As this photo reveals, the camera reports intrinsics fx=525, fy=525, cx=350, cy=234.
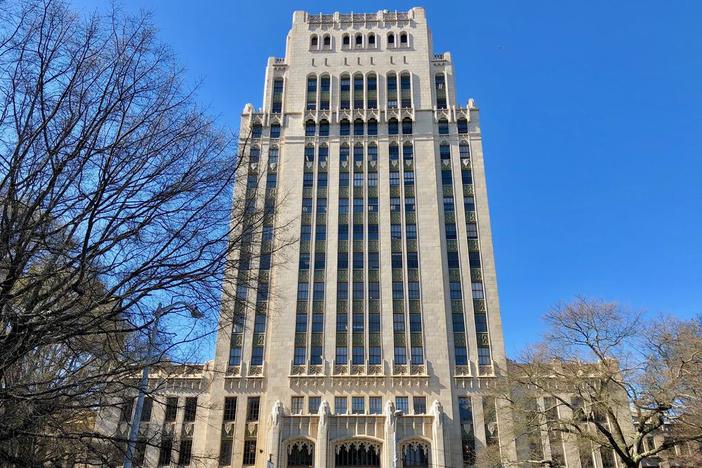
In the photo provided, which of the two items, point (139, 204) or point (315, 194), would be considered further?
point (315, 194)

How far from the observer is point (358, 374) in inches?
1676

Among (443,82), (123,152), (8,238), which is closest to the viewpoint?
(8,238)

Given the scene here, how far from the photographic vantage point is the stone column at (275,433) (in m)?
38.3

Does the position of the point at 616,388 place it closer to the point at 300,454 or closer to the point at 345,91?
the point at 300,454

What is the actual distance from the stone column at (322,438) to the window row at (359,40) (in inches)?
1536

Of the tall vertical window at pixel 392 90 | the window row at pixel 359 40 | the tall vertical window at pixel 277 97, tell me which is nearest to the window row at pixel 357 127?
the tall vertical window at pixel 392 90

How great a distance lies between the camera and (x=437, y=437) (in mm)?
39000

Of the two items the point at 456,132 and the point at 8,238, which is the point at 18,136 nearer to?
the point at 8,238

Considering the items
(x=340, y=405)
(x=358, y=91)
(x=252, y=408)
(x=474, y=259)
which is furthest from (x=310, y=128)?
(x=252, y=408)

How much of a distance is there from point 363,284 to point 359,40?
29.9m

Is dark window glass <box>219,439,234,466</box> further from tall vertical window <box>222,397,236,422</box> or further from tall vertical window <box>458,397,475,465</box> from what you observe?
tall vertical window <box>458,397,475,465</box>

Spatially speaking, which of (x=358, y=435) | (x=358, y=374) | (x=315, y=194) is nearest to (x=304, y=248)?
(x=315, y=194)

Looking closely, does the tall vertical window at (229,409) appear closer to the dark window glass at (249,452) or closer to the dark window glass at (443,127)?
the dark window glass at (249,452)

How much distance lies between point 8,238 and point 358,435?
34.7m
